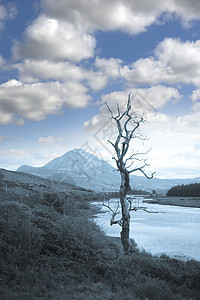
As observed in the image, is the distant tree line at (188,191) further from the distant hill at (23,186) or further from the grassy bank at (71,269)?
the grassy bank at (71,269)

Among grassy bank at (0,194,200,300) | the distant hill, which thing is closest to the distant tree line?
the distant hill

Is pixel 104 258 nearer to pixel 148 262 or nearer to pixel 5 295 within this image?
pixel 148 262

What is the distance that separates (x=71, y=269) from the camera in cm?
924

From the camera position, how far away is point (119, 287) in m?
7.88

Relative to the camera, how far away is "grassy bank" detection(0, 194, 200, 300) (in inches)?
291

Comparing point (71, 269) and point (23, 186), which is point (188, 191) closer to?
point (23, 186)

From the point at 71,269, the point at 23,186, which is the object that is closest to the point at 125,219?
the point at 71,269

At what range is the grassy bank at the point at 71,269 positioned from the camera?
291 inches

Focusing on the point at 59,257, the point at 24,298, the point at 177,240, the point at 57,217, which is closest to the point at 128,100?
the point at 57,217

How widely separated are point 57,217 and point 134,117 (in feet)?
21.8

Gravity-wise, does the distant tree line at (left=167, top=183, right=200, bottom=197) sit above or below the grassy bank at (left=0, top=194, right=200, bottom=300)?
above

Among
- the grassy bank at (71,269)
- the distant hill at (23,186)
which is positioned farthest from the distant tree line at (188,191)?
the grassy bank at (71,269)

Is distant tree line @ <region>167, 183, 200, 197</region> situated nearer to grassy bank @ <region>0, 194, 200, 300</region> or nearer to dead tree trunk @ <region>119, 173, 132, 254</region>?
dead tree trunk @ <region>119, 173, 132, 254</region>

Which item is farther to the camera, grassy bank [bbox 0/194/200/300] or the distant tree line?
the distant tree line
